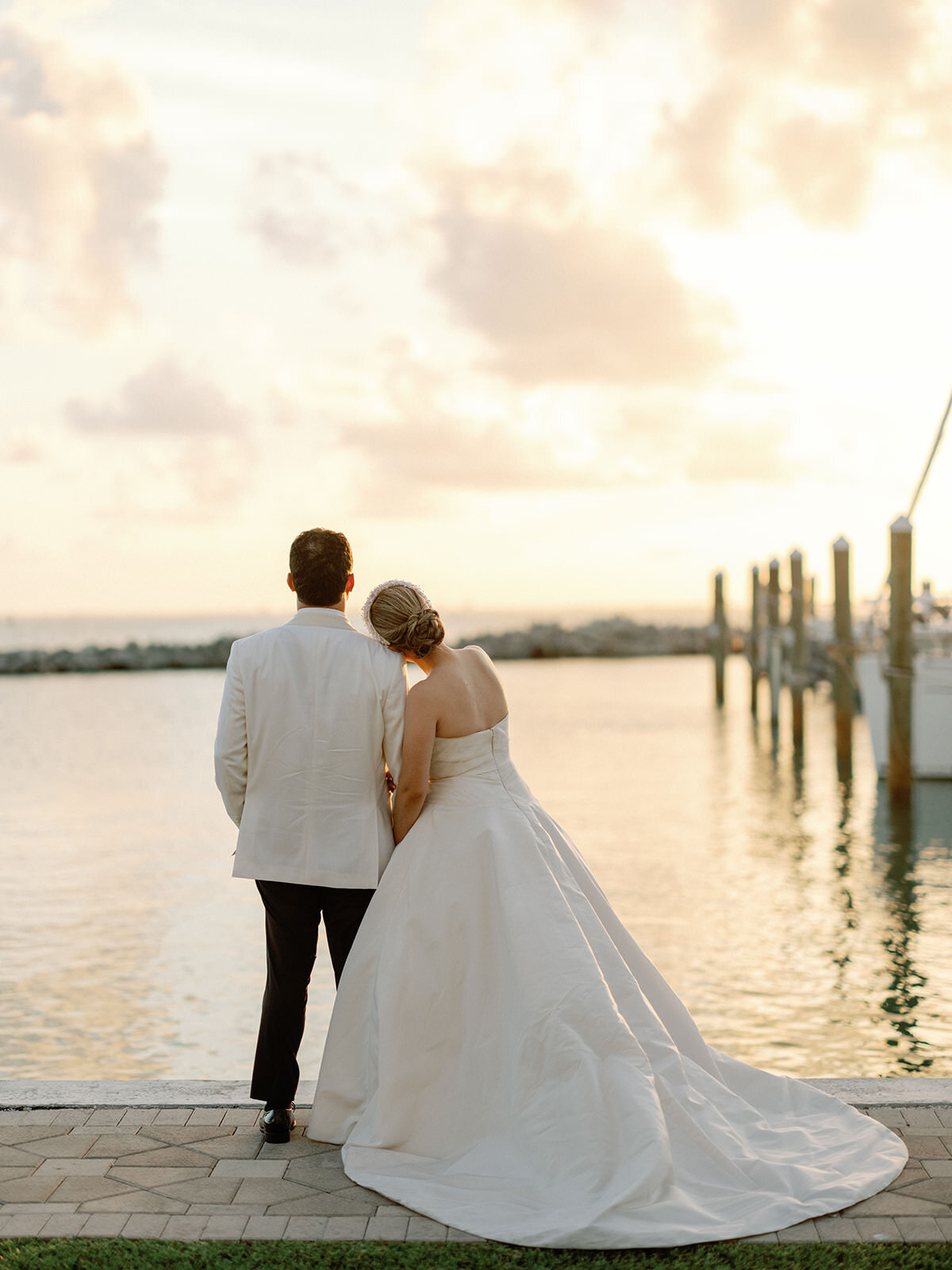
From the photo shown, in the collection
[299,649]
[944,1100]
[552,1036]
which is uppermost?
[299,649]

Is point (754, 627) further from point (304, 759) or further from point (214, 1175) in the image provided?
point (214, 1175)

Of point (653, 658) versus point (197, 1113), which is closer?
point (197, 1113)

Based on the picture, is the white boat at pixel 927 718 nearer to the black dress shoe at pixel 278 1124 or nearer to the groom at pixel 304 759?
the groom at pixel 304 759

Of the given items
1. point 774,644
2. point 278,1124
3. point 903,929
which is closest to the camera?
point 278,1124

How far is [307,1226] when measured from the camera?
313 centimetres

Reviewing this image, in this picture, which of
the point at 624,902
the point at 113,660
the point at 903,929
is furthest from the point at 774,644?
the point at 113,660

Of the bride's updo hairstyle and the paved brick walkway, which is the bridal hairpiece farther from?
the paved brick walkway

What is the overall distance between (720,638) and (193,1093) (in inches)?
1010

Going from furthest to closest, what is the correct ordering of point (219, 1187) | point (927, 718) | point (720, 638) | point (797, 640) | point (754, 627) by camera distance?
point (754, 627) → point (720, 638) → point (797, 640) → point (927, 718) → point (219, 1187)

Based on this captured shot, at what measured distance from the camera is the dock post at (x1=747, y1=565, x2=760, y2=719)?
2714 centimetres

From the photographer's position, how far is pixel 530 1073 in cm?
348

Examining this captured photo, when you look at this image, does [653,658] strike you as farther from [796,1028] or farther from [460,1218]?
[460,1218]

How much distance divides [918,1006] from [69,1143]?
4.62m

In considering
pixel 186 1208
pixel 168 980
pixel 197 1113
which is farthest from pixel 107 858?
pixel 186 1208
